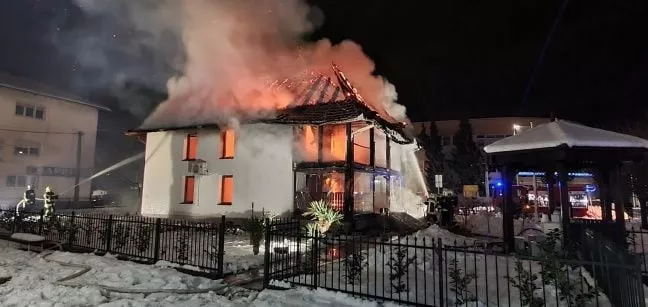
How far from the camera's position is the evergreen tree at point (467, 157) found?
49688mm

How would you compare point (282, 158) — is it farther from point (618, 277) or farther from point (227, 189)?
point (618, 277)

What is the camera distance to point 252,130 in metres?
20.5

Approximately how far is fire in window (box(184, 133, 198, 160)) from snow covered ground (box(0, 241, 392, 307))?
43.3 ft

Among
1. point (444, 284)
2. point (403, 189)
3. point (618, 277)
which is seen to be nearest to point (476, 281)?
point (618, 277)

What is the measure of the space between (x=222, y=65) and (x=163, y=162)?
22.7ft

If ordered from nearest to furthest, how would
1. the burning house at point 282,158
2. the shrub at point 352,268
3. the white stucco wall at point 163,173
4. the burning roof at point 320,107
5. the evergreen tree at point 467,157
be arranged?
1. the shrub at point 352,268
2. the burning roof at point 320,107
3. the burning house at point 282,158
4. the white stucco wall at point 163,173
5. the evergreen tree at point 467,157

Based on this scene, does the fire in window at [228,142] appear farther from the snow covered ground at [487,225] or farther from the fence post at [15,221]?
the snow covered ground at [487,225]

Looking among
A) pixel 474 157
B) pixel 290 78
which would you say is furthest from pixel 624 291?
pixel 474 157

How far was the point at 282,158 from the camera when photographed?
19.7 meters

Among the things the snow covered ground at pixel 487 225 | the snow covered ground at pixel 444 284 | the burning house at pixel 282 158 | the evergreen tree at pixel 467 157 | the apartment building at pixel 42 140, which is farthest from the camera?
the evergreen tree at pixel 467 157

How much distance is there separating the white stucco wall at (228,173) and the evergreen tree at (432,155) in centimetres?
3455

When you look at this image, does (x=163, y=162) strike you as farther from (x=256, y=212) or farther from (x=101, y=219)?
(x=101, y=219)

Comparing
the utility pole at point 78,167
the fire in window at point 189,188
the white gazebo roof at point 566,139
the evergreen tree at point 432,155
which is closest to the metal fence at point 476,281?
the white gazebo roof at point 566,139

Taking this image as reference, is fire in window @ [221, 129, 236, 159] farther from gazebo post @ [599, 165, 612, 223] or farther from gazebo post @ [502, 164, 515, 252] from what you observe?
gazebo post @ [599, 165, 612, 223]
